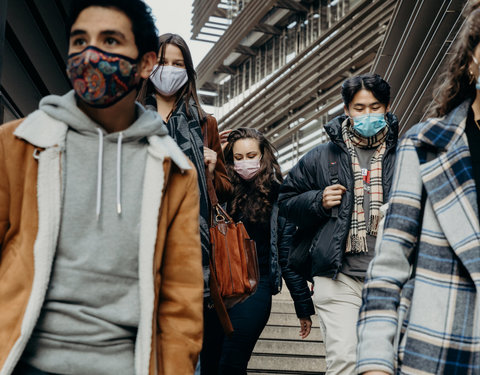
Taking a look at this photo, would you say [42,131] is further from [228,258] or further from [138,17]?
[228,258]

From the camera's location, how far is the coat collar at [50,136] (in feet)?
6.68

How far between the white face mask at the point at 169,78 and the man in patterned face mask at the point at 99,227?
58.5 inches

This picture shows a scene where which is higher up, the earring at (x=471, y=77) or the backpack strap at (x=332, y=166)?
the backpack strap at (x=332, y=166)

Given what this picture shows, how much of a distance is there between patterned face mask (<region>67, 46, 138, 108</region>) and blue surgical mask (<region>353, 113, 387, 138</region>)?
86.4 inches

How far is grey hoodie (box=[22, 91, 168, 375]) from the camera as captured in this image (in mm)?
1938

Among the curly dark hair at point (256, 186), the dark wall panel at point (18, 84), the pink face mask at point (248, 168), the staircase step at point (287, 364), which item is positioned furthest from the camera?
the staircase step at point (287, 364)

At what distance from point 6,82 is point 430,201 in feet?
15.6

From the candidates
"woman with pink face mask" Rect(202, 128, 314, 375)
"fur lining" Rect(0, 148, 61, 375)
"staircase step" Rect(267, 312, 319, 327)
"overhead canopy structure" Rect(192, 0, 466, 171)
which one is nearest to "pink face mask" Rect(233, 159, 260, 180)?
"woman with pink face mask" Rect(202, 128, 314, 375)

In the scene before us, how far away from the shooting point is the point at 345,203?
13.3ft

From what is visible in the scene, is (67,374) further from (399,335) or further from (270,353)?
(270,353)

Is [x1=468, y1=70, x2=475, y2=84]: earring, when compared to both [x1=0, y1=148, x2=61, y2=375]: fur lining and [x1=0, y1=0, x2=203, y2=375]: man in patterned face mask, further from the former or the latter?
[x1=0, y1=148, x2=61, y2=375]: fur lining

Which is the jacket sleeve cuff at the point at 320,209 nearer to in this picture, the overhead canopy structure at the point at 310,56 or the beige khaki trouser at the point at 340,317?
the beige khaki trouser at the point at 340,317

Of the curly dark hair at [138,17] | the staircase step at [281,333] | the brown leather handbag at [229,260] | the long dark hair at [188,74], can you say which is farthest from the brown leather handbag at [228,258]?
the staircase step at [281,333]

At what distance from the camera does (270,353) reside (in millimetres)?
6695
